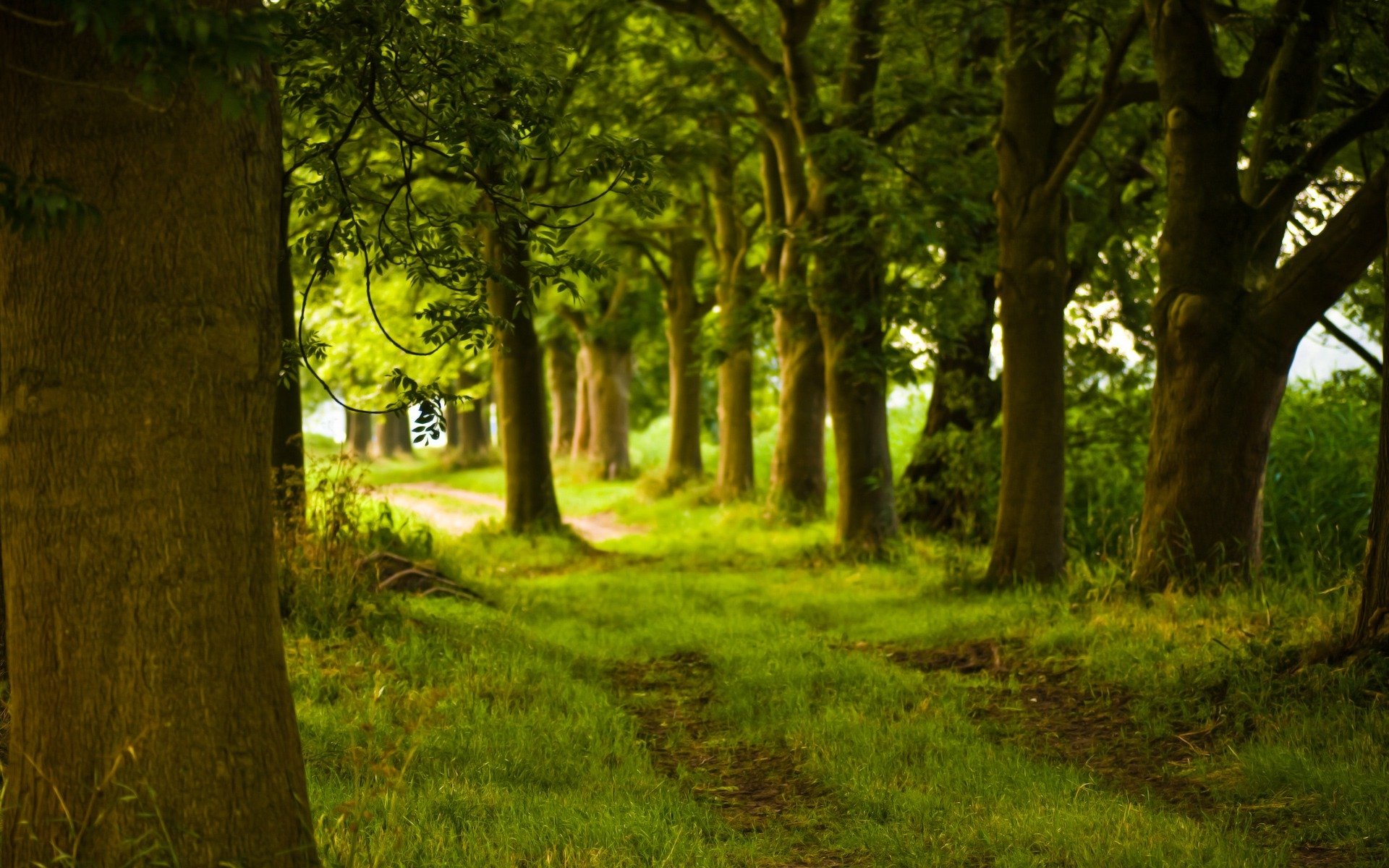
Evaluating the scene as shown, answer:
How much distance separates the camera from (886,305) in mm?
14383

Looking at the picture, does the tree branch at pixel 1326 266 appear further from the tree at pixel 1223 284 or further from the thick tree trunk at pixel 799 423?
the thick tree trunk at pixel 799 423

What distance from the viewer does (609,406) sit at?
99.0ft

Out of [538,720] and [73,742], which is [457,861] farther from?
[538,720]

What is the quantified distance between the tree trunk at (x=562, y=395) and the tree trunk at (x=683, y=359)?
1020 cm

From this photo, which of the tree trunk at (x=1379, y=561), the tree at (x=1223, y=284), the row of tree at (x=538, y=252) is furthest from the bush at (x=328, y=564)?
the tree trunk at (x=1379, y=561)

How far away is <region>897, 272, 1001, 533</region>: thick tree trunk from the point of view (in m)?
15.4

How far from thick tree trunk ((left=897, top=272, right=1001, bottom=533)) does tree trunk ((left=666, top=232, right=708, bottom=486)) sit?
8.87m

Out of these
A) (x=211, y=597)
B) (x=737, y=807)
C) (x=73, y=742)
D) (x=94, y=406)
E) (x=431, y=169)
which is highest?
(x=431, y=169)

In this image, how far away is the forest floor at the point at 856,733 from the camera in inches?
185

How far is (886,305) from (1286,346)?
5879 mm

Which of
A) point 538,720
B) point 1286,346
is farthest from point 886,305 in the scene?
point 538,720

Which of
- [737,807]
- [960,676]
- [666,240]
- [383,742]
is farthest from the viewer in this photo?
[666,240]

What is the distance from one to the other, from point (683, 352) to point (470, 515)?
226 inches

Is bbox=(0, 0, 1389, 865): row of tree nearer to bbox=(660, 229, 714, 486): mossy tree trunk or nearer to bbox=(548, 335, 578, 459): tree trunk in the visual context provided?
bbox=(660, 229, 714, 486): mossy tree trunk
